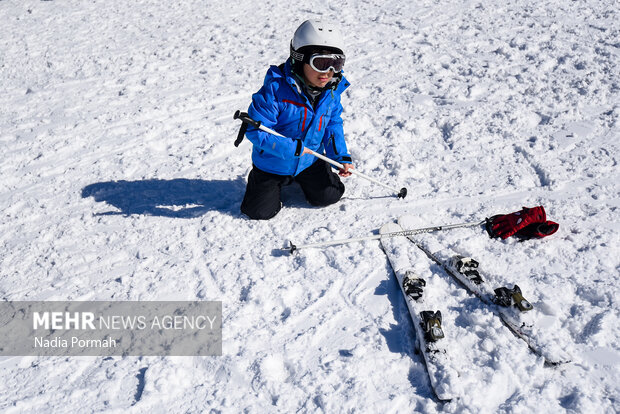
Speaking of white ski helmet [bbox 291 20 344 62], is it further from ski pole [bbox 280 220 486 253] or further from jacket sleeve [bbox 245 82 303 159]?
ski pole [bbox 280 220 486 253]

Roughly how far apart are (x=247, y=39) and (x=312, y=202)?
16.2ft

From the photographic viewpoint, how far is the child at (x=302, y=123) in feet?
13.6

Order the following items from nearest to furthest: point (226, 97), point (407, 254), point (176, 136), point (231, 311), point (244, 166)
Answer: point (231, 311), point (407, 254), point (244, 166), point (176, 136), point (226, 97)

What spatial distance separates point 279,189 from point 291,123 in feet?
2.37

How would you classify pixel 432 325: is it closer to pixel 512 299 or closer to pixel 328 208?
pixel 512 299

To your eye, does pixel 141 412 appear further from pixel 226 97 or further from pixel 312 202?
pixel 226 97

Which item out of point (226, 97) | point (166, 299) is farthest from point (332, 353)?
point (226, 97)

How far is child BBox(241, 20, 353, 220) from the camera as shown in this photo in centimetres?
414

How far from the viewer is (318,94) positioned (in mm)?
4480

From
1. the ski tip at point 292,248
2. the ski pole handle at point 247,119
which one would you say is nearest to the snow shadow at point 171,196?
the ski tip at point 292,248

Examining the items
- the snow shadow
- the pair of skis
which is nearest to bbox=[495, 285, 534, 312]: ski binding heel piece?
the pair of skis

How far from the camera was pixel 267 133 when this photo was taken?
4.28 metres

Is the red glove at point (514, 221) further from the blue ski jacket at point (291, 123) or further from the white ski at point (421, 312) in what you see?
the blue ski jacket at point (291, 123)

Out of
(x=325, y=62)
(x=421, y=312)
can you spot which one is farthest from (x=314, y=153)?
(x=421, y=312)
